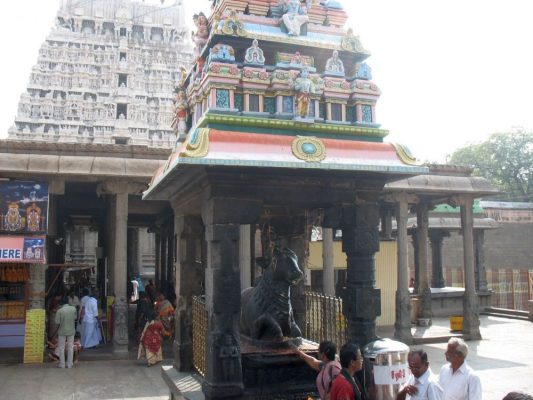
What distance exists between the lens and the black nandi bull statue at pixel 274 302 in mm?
7066

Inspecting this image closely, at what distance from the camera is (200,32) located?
798 cm

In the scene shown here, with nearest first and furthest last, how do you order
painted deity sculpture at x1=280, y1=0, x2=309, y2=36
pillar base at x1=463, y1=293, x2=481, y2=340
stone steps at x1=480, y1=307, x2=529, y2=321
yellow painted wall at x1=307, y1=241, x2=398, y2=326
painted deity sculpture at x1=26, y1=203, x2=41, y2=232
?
painted deity sculpture at x1=280, y1=0, x2=309, y2=36, painted deity sculpture at x1=26, y1=203, x2=41, y2=232, pillar base at x1=463, y1=293, x2=481, y2=340, yellow painted wall at x1=307, y1=241, x2=398, y2=326, stone steps at x1=480, y1=307, x2=529, y2=321

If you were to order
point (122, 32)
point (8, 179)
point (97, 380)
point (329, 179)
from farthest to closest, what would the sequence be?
point (122, 32)
point (8, 179)
point (97, 380)
point (329, 179)

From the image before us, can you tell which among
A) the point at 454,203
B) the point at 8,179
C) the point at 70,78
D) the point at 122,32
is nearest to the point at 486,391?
the point at 454,203

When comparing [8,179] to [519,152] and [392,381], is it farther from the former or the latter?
[519,152]

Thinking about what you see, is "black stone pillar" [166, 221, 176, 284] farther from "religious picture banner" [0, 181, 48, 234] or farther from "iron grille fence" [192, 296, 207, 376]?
"iron grille fence" [192, 296, 207, 376]

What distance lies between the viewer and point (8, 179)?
1316cm

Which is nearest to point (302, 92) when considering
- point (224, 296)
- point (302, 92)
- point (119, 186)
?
point (302, 92)

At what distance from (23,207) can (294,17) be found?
9291 millimetres

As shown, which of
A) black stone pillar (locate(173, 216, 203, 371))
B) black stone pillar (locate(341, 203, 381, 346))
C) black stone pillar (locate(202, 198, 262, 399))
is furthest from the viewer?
black stone pillar (locate(173, 216, 203, 371))

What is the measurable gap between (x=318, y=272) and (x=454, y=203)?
Result: 6133mm

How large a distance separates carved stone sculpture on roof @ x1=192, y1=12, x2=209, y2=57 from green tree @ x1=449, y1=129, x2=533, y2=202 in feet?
152

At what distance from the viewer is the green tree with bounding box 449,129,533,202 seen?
160ft

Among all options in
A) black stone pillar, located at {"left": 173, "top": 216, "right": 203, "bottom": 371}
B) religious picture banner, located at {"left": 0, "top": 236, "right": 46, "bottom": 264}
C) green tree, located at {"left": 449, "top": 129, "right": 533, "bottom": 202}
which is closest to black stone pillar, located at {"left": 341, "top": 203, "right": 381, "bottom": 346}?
black stone pillar, located at {"left": 173, "top": 216, "right": 203, "bottom": 371}
